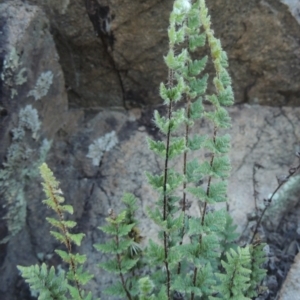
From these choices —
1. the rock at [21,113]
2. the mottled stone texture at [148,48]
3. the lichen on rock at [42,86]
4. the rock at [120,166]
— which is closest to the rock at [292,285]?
the rock at [120,166]

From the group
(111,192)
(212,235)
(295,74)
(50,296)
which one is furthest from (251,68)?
(50,296)

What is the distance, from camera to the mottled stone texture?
2002 millimetres

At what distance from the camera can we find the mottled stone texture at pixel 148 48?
200 centimetres

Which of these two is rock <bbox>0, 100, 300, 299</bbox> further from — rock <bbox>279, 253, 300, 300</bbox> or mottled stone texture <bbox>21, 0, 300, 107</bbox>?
rock <bbox>279, 253, 300, 300</bbox>

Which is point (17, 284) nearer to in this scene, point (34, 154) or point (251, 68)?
point (34, 154)

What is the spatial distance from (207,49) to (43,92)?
0.62 metres

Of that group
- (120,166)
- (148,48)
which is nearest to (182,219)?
(120,166)

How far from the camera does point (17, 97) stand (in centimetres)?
188

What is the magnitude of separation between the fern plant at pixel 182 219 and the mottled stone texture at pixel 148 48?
506 mm

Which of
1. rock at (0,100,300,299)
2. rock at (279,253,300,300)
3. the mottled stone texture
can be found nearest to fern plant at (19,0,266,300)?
rock at (279,253,300,300)

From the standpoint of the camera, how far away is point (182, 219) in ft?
4.82

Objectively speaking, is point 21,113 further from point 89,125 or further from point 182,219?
point 182,219

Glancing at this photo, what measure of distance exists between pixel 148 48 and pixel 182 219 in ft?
2.71

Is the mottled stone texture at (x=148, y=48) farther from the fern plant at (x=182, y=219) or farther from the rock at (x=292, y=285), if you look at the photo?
the rock at (x=292, y=285)
